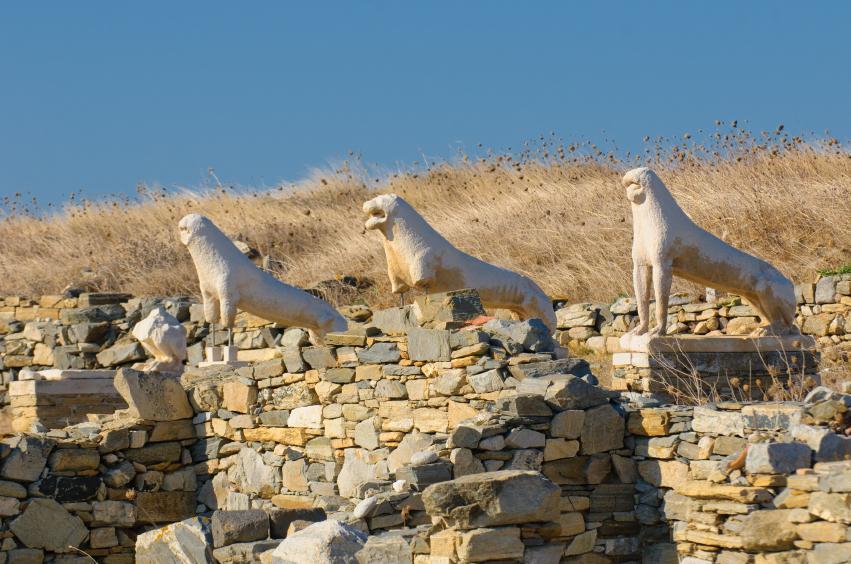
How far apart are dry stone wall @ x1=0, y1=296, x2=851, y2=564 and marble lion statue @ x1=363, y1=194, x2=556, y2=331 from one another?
3.27ft

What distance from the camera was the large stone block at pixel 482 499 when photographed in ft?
23.4

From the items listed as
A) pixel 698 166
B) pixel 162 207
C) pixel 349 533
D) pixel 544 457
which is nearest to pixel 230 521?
pixel 349 533

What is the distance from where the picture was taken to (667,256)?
10305 mm

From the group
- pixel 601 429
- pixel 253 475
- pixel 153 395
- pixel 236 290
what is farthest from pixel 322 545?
pixel 236 290

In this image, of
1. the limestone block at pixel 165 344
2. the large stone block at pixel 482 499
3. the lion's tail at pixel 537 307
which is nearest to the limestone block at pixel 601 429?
the large stone block at pixel 482 499

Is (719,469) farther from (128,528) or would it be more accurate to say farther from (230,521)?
(128,528)

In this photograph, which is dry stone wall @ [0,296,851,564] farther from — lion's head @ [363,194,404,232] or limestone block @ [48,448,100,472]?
lion's head @ [363,194,404,232]

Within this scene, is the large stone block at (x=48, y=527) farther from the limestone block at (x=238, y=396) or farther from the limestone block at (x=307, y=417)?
the limestone block at (x=307, y=417)

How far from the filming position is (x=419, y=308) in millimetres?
9930

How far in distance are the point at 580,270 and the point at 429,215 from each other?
5768mm

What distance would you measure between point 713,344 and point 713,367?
18 centimetres

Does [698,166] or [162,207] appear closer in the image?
[698,166]

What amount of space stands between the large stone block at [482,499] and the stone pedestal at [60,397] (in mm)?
7474

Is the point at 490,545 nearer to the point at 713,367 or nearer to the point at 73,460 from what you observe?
the point at 713,367
